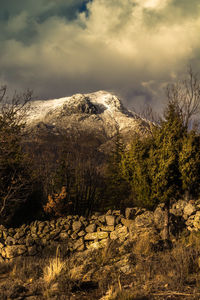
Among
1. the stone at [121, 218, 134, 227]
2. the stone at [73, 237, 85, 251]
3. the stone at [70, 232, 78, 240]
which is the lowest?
the stone at [73, 237, 85, 251]

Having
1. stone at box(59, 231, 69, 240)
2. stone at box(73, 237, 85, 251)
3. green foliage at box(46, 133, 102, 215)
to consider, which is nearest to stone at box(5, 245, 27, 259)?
stone at box(59, 231, 69, 240)

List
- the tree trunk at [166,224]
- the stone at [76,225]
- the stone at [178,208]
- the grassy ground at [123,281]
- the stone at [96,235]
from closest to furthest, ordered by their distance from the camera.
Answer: the grassy ground at [123,281] < the tree trunk at [166,224] < the stone at [178,208] < the stone at [96,235] < the stone at [76,225]

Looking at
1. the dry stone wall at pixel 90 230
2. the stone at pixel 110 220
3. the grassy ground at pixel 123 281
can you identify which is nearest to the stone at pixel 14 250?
the dry stone wall at pixel 90 230

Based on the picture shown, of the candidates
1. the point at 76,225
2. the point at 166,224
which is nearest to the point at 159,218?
the point at 166,224

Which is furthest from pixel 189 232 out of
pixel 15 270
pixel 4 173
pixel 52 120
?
pixel 52 120

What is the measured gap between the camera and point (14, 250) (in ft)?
31.6

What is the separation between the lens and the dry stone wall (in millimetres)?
8938

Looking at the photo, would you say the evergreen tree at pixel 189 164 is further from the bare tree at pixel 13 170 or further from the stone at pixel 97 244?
the bare tree at pixel 13 170

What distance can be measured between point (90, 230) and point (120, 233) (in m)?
1.53

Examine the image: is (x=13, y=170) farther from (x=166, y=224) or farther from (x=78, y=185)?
(x=166, y=224)

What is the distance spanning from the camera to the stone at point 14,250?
9523 millimetres

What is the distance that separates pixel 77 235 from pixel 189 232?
17.1ft

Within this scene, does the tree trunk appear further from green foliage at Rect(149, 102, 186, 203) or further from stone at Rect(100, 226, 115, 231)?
stone at Rect(100, 226, 115, 231)

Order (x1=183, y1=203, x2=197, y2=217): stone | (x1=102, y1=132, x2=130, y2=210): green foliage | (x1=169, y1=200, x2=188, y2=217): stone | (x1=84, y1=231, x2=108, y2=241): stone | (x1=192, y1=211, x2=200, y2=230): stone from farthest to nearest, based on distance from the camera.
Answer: (x1=102, y1=132, x2=130, y2=210): green foliage < (x1=84, y1=231, x2=108, y2=241): stone < (x1=169, y1=200, x2=188, y2=217): stone < (x1=183, y1=203, x2=197, y2=217): stone < (x1=192, y1=211, x2=200, y2=230): stone
